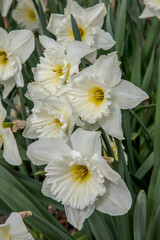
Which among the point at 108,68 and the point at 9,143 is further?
the point at 9,143

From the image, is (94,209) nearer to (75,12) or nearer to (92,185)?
(92,185)

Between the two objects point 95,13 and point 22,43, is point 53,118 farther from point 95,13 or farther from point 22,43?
point 95,13

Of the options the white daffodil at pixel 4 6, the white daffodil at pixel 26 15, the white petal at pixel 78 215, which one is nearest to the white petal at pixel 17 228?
the white petal at pixel 78 215

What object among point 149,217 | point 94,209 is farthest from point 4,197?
point 149,217

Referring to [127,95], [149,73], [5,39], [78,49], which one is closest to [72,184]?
[127,95]

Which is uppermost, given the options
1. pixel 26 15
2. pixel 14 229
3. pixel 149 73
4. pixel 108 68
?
pixel 108 68

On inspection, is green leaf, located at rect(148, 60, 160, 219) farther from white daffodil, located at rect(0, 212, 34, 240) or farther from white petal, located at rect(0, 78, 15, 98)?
white petal, located at rect(0, 78, 15, 98)
